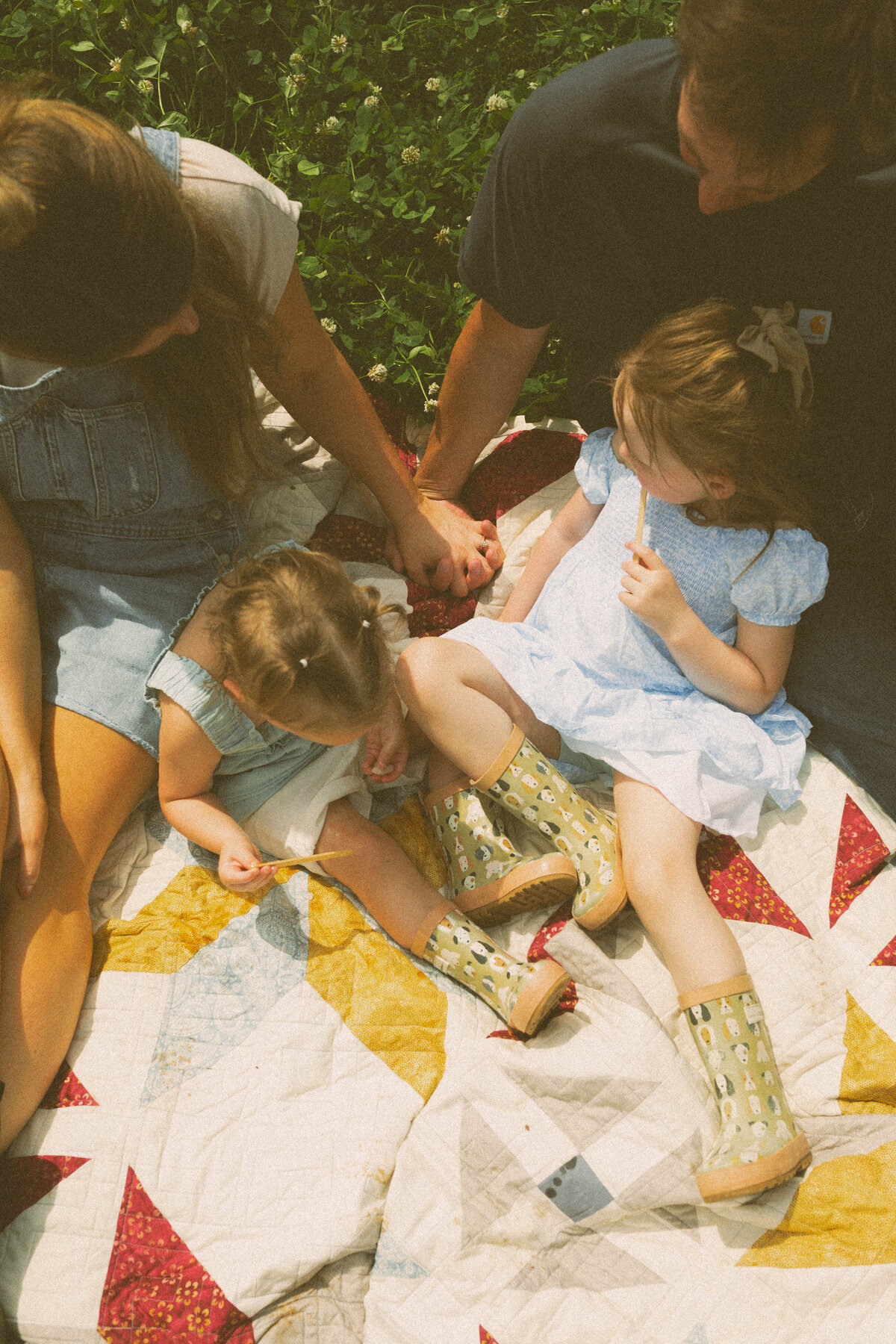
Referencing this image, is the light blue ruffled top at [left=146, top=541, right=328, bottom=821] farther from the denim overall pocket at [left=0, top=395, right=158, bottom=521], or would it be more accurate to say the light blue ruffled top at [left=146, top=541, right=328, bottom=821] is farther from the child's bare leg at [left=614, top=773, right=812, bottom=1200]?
the child's bare leg at [left=614, top=773, right=812, bottom=1200]

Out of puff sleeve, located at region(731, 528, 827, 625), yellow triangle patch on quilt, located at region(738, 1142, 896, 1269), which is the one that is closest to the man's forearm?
puff sleeve, located at region(731, 528, 827, 625)

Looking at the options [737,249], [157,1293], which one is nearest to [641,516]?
[737,249]

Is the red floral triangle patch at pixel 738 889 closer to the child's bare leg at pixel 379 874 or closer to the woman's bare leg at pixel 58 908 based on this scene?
the child's bare leg at pixel 379 874

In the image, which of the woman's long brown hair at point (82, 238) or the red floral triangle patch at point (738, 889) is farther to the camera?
the red floral triangle patch at point (738, 889)

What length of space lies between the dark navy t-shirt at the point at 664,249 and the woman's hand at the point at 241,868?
847mm

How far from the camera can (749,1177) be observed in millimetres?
1008

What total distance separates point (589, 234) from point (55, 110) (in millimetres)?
643

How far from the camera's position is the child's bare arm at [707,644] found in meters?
1.20

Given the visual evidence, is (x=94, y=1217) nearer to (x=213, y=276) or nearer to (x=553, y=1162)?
(x=553, y=1162)

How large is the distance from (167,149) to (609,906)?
1.11 meters

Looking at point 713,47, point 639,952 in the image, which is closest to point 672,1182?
point 639,952

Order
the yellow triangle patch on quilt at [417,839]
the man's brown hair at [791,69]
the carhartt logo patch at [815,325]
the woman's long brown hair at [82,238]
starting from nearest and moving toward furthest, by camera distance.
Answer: the man's brown hair at [791,69] → the woman's long brown hair at [82,238] → the carhartt logo patch at [815,325] → the yellow triangle patch on quilt at [417,839]

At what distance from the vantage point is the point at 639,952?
1226 millimetres

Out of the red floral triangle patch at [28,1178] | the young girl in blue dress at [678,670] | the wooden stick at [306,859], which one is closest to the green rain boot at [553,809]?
the young girl in blue dress at [678,670]
